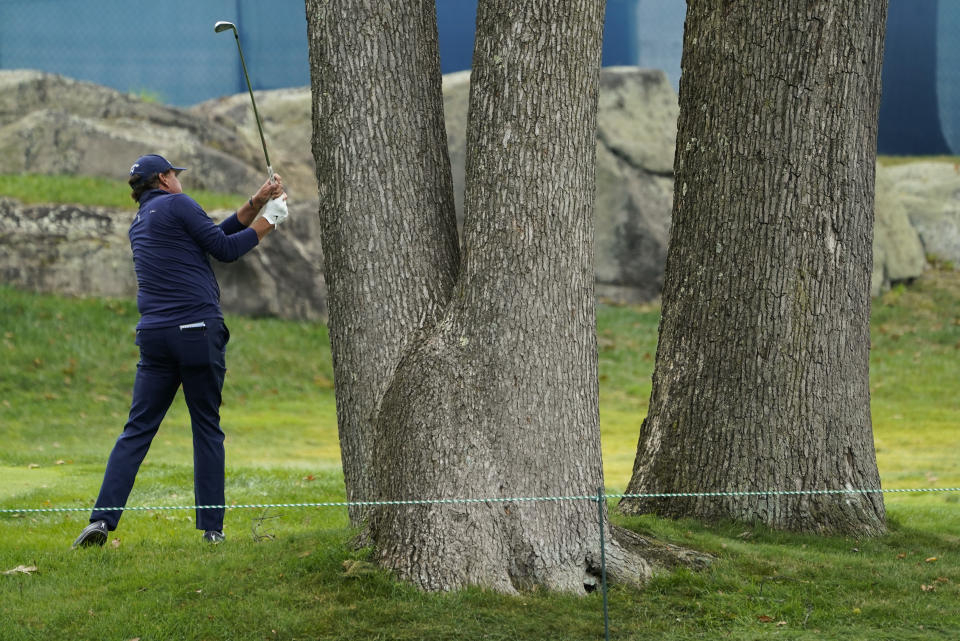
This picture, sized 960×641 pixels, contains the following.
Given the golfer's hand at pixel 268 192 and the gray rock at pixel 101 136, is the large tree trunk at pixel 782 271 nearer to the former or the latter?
the golfer's hand at pixel 268 192

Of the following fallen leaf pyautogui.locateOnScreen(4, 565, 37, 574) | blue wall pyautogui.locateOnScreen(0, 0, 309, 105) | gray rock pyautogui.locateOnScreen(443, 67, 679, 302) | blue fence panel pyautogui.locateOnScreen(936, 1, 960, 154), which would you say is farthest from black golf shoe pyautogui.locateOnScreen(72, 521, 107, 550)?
blue fence panel pyautogui.locateOnScreen(936, 1, 960, 154)

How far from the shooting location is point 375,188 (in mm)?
4746

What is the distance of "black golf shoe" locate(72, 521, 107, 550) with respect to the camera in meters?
5.21

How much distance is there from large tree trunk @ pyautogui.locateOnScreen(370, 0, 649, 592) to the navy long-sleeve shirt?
1.36 meters

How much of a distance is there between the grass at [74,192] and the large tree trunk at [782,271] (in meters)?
11.4

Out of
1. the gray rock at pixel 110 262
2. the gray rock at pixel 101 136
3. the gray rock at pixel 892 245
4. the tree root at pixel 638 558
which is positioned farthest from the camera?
the gray rock at pixel 892 245

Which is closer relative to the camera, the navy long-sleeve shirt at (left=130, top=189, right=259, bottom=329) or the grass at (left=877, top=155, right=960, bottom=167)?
the navy long-sleeve shirt at (left=130, top=189, right=259, bottom=329)

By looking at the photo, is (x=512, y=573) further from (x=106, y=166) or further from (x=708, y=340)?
(x=106, y=166)

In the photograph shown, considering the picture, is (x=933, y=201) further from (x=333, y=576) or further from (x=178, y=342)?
(x=333, y=576)

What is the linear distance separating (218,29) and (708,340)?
122 inches

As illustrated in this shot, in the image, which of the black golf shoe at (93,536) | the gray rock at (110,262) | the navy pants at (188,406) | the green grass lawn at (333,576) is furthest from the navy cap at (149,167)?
the gray rock at (110,262)

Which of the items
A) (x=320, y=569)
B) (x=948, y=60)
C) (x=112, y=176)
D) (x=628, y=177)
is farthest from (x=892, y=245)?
(x=320, y=569)

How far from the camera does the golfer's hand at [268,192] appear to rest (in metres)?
5.62

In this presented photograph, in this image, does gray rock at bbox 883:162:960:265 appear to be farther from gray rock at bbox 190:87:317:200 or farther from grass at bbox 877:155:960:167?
gray rock at bbox 190:87:317:200
